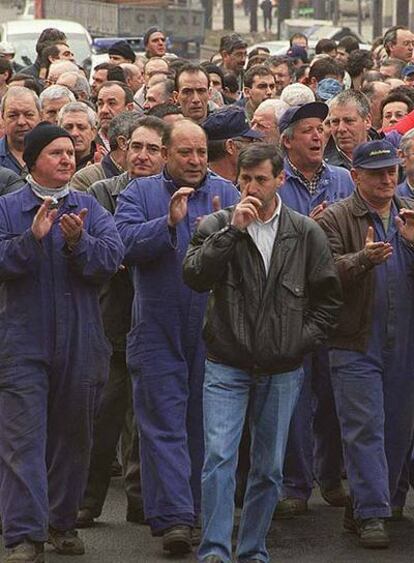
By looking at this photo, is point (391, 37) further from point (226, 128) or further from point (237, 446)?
point (237, 446)

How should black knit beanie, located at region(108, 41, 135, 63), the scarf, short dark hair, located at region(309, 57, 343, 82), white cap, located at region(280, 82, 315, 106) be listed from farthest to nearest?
black knit beanie, located at region(108, 41, 135, 63)
short dark hair, located at region(309, 57, 343, 82)
white cap, located at region(280, 82, 315, 106)
the scarf

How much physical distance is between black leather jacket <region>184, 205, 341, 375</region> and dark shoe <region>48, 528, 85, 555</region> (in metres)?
1.29

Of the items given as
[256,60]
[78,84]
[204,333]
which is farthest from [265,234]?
[256,60]

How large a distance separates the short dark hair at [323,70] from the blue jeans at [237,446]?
955cm

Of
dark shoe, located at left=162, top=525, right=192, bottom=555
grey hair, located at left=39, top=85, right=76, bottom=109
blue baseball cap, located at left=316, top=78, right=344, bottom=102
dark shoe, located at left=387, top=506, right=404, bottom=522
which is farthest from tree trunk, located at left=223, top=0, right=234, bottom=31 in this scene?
dark shoe, located at left=162, top=525, right=192, bottom=555

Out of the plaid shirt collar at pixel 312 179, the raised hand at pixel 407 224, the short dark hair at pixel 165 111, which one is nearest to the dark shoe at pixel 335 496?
the plaid shirt collar at pixel 312 179

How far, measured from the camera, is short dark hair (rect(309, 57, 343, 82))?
18359 millimetres

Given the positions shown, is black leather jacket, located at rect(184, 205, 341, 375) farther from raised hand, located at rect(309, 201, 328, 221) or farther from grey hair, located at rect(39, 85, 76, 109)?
grey hair, located at rect(39, 85, 76, 109)

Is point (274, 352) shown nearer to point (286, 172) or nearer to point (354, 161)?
point (354, 161)

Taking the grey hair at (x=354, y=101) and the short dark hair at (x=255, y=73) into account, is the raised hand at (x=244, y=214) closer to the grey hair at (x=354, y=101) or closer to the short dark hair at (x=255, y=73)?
the grey hair at (x=354, y=101)

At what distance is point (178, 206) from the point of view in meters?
9.58

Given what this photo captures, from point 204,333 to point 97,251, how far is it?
0.67 meters

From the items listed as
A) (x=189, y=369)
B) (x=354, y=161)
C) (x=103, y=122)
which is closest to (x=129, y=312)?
(x=189, y=369)

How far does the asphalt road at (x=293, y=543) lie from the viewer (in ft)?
31.4
